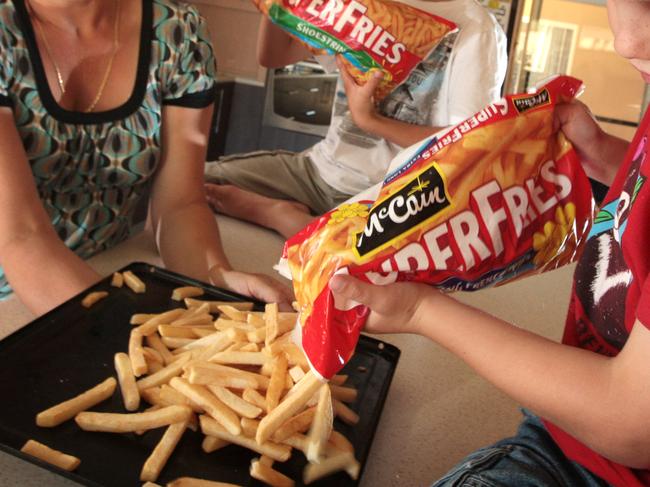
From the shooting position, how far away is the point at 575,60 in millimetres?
3262

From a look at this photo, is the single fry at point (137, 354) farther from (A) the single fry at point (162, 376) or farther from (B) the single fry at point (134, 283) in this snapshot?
(B) the single fry at point (134, 283)

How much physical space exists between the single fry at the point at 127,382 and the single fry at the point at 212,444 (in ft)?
0.31

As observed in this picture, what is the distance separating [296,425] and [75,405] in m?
0.22

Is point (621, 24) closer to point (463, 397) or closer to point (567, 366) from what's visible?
point (567, 366)

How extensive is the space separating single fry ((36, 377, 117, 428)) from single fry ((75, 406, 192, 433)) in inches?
0.6

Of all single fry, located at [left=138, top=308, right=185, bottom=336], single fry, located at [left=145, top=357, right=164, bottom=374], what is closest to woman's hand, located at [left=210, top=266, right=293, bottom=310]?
single fry, located at [left=138, top=308, right=185, bottom=336]

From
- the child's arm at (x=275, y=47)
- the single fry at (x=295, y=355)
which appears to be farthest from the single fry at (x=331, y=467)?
the child's arm at (x=275, y=47)

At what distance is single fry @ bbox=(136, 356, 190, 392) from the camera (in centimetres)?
77

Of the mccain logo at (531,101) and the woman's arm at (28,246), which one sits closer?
the mccain logo at (531,101)

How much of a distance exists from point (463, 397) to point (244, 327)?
326mm

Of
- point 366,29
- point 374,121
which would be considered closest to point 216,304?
point 366,29

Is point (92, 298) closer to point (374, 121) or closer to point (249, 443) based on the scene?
point (249, 443)

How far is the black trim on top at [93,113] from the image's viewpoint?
43.3 inches

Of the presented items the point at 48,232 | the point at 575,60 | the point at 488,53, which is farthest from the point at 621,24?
the point at 575,60
